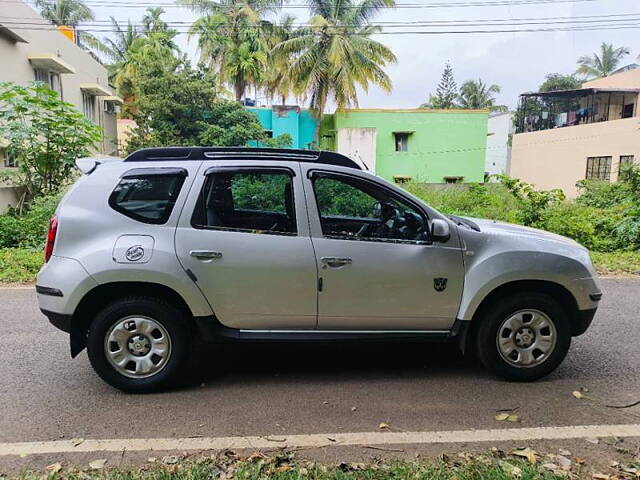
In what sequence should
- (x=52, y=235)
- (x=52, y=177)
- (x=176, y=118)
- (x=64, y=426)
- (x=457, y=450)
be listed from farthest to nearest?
(x=176, y=118) → (x=52, y=177) → (x=52, y=235) → (x=64, y=426) → (x=457, y=450)

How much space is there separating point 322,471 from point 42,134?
11484mm

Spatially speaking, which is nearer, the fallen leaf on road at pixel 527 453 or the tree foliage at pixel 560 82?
the fallen leaf on road at pixel 527 453

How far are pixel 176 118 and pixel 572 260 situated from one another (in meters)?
20.5

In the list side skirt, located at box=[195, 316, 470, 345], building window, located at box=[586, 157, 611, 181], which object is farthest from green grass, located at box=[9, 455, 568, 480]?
building window, located at box=[586, 157, 611, 181]

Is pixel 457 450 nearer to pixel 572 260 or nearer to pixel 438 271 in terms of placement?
pixel 438 271

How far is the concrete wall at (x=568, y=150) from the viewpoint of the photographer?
24.6 m

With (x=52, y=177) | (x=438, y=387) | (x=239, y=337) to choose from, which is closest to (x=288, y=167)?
(x=239, y=337)

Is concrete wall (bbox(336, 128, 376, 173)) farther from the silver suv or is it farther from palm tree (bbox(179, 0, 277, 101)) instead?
the silver suv

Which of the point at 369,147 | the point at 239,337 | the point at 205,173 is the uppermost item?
the point at 369,147

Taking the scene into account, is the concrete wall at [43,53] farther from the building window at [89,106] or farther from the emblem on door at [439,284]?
the emblem on door at [439,284]

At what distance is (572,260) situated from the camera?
414 centimetres

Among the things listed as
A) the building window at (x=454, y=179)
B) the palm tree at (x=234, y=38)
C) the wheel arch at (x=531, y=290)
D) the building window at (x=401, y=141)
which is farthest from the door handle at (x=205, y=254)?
the building window at (x=454, y=179)

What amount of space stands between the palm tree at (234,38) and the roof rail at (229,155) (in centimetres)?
2773

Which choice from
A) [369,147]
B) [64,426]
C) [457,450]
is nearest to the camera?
[457,450]
